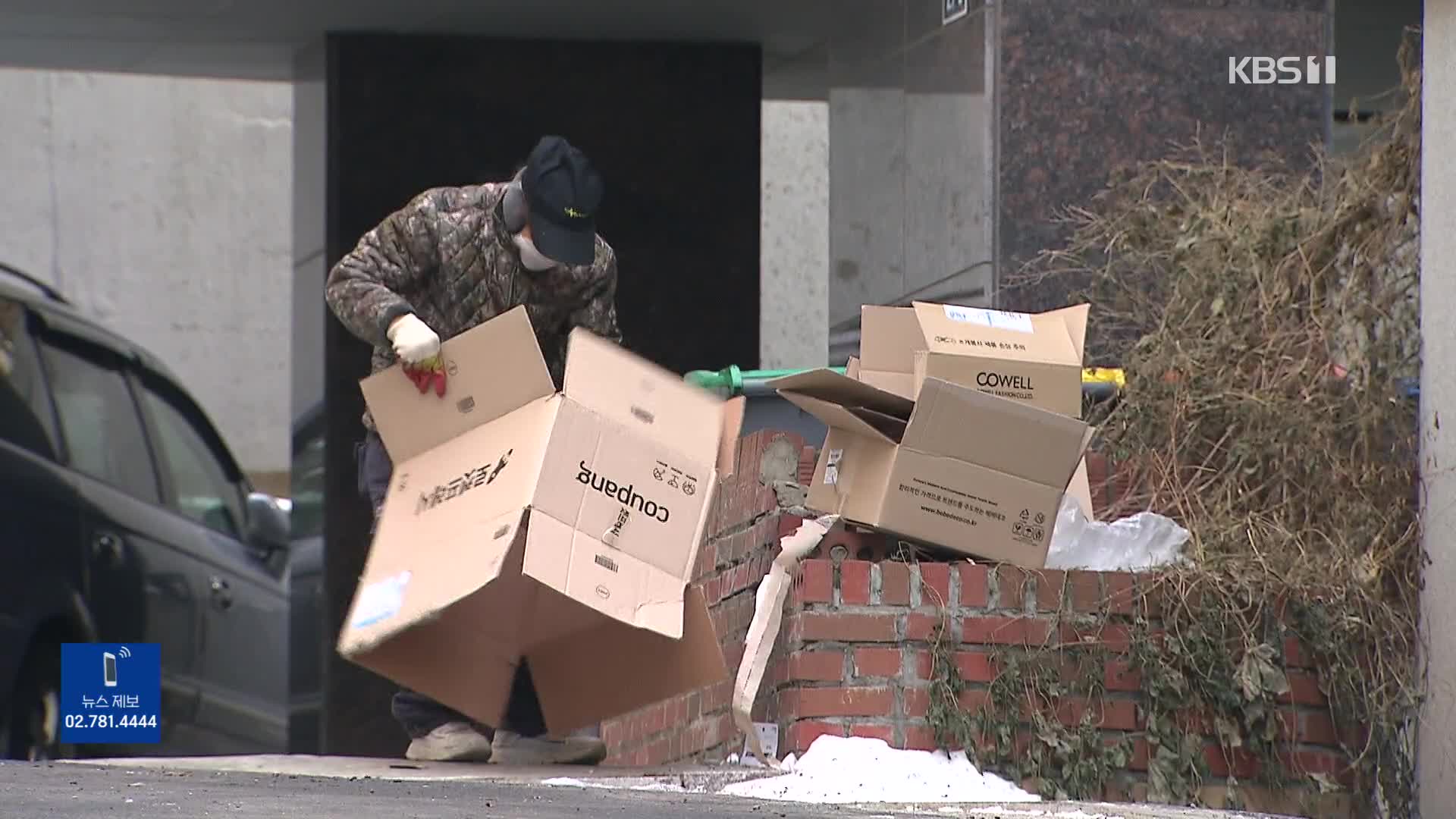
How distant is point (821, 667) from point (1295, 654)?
1109 millimetres

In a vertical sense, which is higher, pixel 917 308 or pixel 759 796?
pixel 917 308

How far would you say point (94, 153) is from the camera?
1439 cm

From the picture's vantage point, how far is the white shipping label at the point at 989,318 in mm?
5520

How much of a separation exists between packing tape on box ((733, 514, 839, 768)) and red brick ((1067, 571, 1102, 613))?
54 centimetres

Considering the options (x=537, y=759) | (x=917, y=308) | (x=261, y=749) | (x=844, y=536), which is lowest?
(x=261, y=749)

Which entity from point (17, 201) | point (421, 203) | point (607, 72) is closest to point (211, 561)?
point (607, 72)

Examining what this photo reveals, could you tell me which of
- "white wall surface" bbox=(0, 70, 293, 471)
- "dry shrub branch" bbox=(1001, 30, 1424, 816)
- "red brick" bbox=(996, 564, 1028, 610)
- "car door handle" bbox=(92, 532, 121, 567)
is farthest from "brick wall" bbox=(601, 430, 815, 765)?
"white wall surface" bbox=(0, 70, 293, 471)

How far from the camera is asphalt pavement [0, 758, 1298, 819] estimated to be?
12.2ft

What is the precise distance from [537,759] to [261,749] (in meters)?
4.62

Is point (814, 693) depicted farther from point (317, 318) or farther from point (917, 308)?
point (317, 318)

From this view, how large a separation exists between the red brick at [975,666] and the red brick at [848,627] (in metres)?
0.15

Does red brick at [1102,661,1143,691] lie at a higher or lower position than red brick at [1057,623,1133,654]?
lower

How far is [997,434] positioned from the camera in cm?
509

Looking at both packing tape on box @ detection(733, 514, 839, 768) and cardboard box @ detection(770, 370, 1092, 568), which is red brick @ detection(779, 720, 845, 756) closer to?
packing tape on box @ detection(733, 514, 839, 768)
